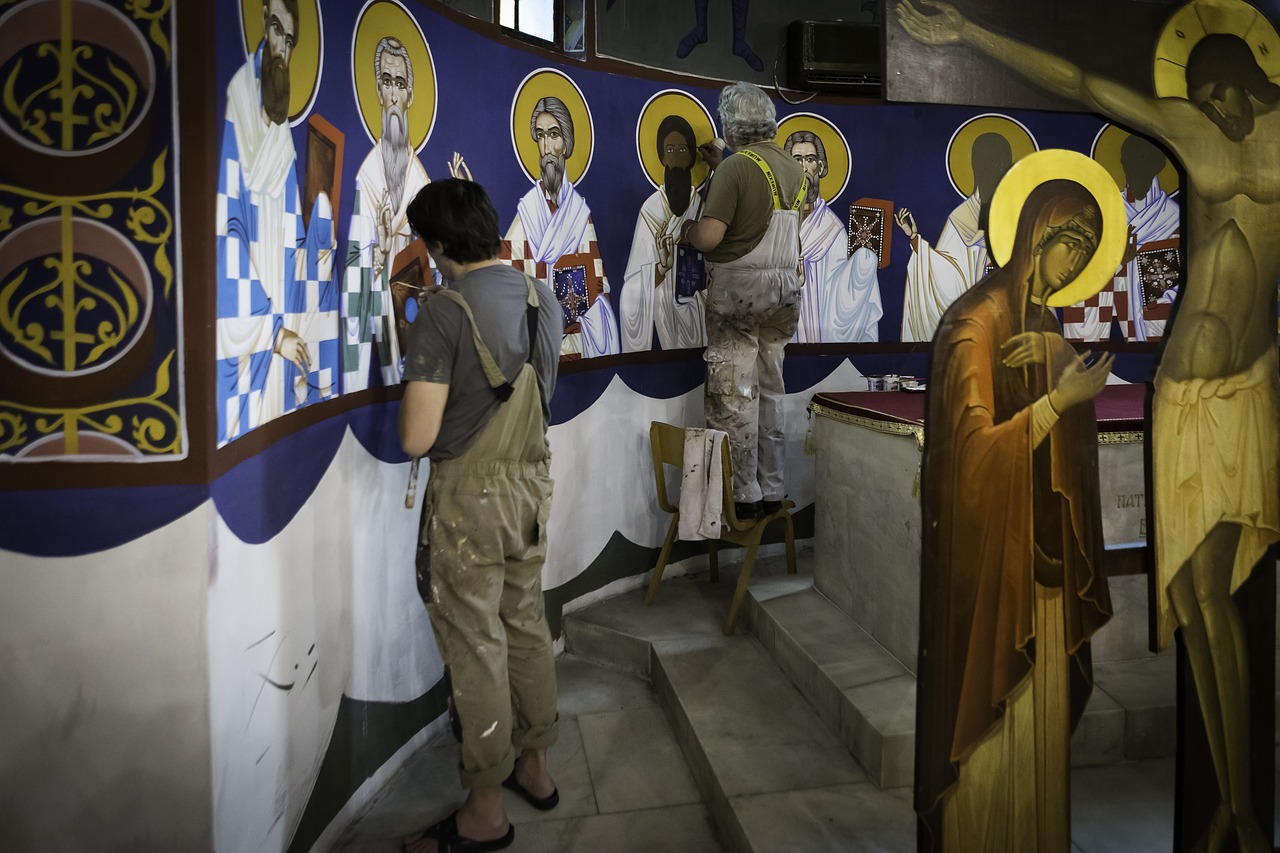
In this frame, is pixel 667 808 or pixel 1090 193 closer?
pixel 1090 193

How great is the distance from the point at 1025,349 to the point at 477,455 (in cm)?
129

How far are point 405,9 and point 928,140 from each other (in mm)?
2923

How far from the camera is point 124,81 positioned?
1607 millimetres

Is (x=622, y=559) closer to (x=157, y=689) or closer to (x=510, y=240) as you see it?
(x=510, y=240)

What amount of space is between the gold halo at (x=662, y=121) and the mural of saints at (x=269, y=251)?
2.07 meters

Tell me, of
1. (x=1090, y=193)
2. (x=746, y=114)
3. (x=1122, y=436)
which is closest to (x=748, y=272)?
(x=746, y=114)

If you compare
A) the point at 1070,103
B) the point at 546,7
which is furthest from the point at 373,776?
the point at 546,7

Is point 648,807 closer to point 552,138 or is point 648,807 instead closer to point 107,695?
point 107,695

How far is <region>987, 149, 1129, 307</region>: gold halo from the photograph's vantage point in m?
1.58

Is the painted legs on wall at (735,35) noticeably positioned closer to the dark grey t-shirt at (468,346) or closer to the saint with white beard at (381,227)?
the saint with white beard at (381,227)

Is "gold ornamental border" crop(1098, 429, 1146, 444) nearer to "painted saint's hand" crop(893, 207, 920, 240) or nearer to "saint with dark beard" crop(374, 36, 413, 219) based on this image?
"painted saint's hand" crop(893, 207, 920, 240)

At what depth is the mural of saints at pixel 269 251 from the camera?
1.75 meters

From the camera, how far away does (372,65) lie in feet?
8.19

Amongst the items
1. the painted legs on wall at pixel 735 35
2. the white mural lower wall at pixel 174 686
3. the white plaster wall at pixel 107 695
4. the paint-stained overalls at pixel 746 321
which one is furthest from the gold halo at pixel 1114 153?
the white plaster wall at pixel 107 695
